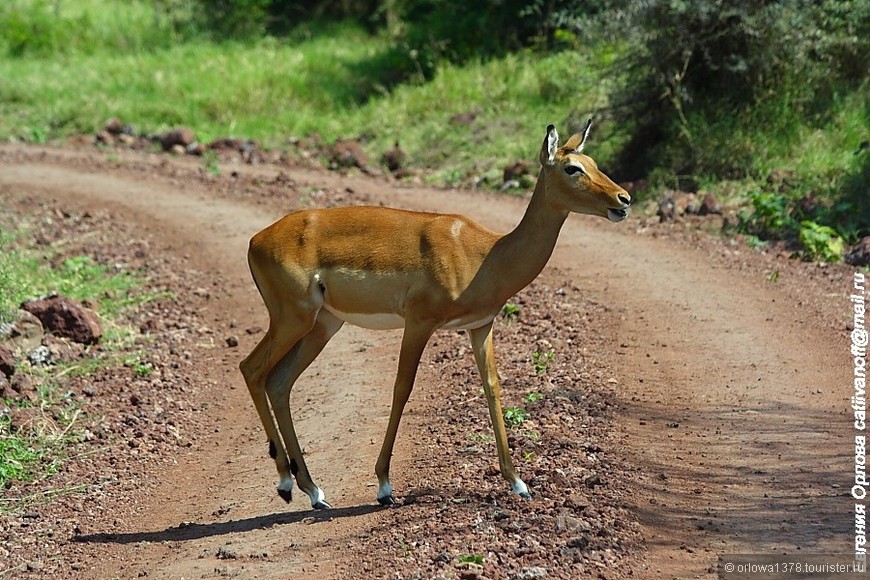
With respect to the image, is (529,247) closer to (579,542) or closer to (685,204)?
(579,542)

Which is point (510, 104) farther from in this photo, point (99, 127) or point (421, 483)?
point (421, 483)

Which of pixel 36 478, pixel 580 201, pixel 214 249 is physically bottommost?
pixel 214 249

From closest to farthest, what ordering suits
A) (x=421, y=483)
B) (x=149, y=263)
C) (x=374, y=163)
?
(x=421, y=483) < (x=149, y=263) < (x=374, y=163)

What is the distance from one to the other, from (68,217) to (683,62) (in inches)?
303

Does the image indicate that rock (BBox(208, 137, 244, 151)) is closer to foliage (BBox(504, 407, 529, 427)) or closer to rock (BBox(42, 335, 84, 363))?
rock (BBox(42, 335, 84, 363))

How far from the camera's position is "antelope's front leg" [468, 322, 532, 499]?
645 cm

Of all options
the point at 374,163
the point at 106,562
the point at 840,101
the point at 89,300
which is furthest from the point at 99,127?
the point at 106,562

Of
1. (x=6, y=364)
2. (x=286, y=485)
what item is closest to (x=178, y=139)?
(x=6, y=364)

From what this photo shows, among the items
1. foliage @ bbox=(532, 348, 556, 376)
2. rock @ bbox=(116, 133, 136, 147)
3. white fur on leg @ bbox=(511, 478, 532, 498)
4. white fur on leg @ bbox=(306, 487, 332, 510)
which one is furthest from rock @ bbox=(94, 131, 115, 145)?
white fur on leg @ bbox=(511, 478, 532, 498)

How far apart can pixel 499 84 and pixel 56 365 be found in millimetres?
10476

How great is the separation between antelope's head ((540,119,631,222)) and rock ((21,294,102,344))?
5.01 m

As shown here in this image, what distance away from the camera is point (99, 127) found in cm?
1959

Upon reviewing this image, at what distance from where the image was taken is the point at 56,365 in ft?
31.2

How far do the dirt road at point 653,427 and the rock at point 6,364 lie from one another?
152cm
